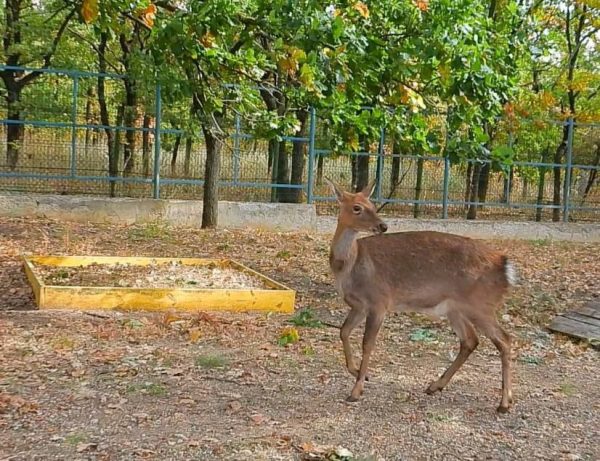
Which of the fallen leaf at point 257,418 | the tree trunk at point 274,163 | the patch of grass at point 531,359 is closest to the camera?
the fallen leaf at point 257,418

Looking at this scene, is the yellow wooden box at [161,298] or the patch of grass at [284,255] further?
the patch of grass at [284,255]

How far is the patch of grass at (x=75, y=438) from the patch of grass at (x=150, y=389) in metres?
0.80

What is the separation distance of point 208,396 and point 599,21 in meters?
18.9

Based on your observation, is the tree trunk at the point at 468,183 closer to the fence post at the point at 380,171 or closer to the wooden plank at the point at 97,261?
the fence post at the point at 380,171

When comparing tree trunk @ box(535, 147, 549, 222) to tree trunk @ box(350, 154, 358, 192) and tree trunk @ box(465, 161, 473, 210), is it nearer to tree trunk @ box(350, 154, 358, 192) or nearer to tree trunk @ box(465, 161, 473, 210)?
tree trunk @ box(465, 161, 473, 210)

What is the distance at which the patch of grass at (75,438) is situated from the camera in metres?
4.21

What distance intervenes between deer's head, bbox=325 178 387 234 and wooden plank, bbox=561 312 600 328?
3.18 metres

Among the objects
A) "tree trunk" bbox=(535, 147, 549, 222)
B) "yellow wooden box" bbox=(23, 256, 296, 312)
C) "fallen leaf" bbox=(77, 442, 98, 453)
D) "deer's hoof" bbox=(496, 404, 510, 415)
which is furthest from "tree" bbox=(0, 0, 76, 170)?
"deer's hoof" bbox=(496, 404, 510, 415)

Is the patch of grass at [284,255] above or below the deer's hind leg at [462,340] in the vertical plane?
below

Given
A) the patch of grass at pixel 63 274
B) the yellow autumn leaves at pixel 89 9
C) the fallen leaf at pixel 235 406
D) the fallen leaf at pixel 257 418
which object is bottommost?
the fallen leaf at pixel 257 418

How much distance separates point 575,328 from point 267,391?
3671 mm

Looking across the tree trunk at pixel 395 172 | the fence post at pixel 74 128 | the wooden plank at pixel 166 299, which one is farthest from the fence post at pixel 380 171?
the wooden plank at pixel 166 299

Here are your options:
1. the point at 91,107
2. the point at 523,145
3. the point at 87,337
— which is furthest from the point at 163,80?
the point at 523,145

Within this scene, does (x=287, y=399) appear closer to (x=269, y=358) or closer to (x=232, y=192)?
(x=269, y=358)
